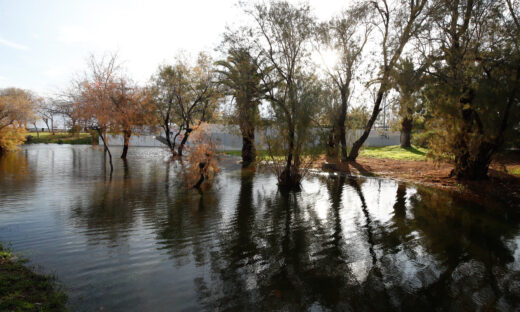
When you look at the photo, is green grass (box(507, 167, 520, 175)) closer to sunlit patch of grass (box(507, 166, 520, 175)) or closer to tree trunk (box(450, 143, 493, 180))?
sunlit patch of grass (box(507, 166, 520, 175))

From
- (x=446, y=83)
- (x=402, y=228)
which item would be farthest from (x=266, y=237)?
(x=446, y=83)

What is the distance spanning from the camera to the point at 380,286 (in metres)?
4.94

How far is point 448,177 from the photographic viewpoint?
16.0 m

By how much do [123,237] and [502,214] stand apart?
11.4 meters

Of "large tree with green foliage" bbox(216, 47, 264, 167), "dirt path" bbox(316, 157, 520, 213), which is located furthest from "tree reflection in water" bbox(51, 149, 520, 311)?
"large tree with green foliage" bbox(216, 47, 264, 167)

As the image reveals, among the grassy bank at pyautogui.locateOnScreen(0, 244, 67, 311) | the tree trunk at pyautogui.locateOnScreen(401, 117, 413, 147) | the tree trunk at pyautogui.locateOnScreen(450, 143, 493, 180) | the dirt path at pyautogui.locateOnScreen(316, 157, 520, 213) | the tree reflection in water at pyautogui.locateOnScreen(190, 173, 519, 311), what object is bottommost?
the tree reflection in water at pyautogui.locateOnScreen(190, 173, 519, 311)

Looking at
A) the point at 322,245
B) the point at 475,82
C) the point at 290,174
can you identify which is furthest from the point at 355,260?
the point at 475,82

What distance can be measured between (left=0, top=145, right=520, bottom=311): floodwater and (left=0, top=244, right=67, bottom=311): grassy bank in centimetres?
24

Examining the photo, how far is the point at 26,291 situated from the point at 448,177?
57.7 ft

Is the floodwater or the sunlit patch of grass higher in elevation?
the sunlit patch of grass

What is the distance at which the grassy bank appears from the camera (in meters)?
3.92

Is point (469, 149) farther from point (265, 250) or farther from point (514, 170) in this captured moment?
point (265, 250)

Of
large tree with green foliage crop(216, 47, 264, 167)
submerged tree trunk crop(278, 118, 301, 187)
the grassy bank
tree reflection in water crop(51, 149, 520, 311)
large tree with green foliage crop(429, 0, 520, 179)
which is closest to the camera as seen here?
the grassy bank

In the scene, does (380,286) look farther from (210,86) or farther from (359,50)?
(210,86)
